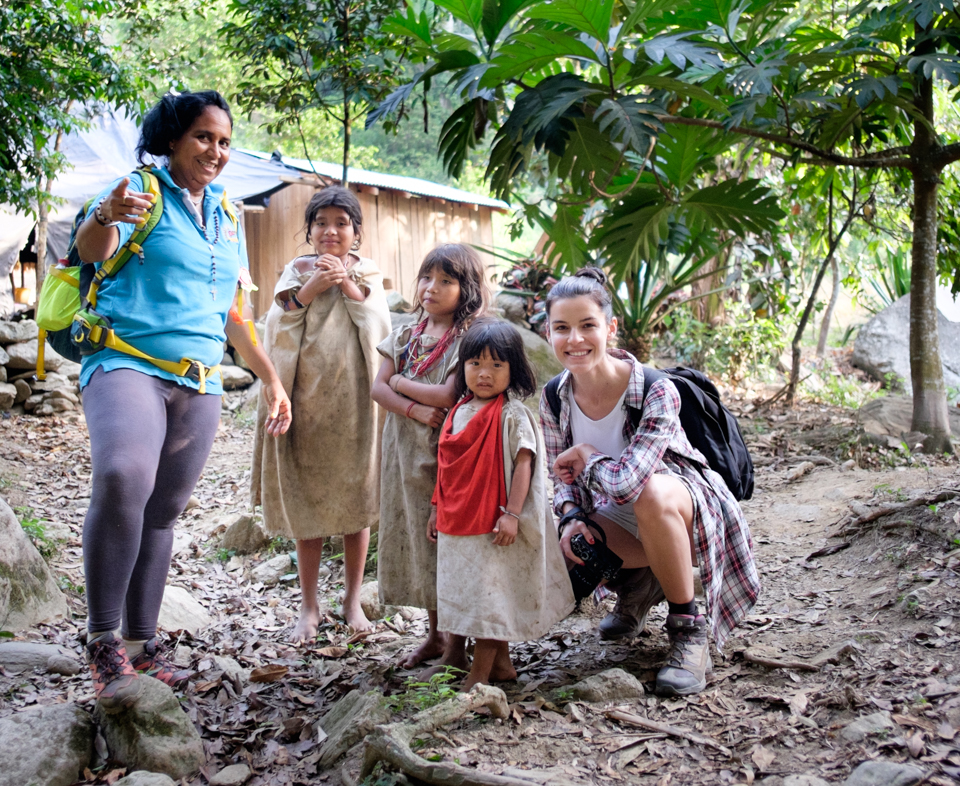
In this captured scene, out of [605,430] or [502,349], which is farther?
[605,430]

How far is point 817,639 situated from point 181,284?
7.91 ft

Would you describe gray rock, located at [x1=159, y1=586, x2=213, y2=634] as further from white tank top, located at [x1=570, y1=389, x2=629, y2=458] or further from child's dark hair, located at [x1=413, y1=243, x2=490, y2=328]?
white tank top, located at [x1=570, y1=389, x2=629, y2=458]

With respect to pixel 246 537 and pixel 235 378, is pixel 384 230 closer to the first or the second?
pixel 235 378

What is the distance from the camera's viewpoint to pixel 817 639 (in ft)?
8.74

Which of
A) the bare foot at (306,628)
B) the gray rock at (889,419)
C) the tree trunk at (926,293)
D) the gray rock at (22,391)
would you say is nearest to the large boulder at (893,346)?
the gray rock at (889,419)

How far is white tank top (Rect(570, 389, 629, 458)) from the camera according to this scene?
2594 millimetres

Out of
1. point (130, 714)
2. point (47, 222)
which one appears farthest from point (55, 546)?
point (47, 222)

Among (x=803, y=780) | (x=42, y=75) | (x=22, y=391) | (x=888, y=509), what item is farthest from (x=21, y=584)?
(x=22, y=391)

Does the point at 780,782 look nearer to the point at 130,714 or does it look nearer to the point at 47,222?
the point at 130,714

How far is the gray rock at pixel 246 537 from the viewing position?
4441 millimetres

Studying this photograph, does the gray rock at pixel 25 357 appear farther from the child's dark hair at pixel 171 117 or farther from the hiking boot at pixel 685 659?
the hiking boot at pixel 685 659

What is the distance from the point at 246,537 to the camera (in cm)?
447

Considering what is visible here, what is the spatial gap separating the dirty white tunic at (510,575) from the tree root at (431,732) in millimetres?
203

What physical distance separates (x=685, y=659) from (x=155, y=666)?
165 centimetres
